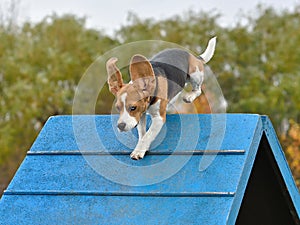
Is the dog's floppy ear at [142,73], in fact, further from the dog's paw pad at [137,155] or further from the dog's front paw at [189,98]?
the dog's front paw at [189,98]

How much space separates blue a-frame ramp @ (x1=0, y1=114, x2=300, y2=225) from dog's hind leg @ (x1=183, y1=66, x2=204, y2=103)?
0.20 m

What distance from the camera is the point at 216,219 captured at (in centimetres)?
320

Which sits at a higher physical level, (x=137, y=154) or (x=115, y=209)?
(x=137, y=154)

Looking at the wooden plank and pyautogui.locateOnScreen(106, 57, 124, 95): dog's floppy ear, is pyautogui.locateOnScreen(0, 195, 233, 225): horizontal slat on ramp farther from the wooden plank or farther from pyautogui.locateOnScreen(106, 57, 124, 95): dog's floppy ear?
pyautogui.locateOnScreen(106, 57, 124, 95): dog's floppy ear

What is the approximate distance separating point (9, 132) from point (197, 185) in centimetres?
1075

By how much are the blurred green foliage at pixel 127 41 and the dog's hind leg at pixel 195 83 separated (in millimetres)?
9602

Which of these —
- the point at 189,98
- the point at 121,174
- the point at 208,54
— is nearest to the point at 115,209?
the point at 121,174

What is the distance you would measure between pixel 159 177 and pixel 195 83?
2.33 ft

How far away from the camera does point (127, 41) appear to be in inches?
581

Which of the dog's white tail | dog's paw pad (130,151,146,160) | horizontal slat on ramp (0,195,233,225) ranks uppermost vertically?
the dog's white tail

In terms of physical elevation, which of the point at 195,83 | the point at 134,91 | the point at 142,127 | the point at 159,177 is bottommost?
the point at 159,177

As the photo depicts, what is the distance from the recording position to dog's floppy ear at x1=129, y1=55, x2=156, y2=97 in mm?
3562

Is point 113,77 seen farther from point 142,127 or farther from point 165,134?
point 165,134

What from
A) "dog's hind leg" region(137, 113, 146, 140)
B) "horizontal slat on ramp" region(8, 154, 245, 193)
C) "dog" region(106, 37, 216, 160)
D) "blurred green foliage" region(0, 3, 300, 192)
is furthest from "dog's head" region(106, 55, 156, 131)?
"blurred green foliage" region(0, 3, 300, 192)
